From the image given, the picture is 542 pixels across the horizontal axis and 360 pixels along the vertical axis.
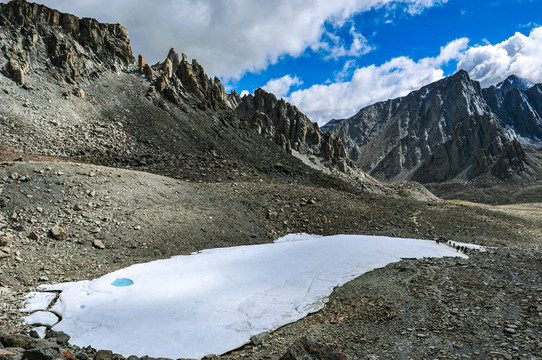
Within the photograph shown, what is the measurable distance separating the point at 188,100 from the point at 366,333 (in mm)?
48148

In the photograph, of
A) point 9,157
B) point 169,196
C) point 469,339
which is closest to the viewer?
point 469,339

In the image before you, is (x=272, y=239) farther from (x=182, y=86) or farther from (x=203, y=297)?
(x=182, y=86)

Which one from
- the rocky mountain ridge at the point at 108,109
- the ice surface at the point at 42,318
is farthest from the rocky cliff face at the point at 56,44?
the ice surface at the point at 42,318

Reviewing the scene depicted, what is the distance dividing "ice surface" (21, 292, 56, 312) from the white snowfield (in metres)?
0.37

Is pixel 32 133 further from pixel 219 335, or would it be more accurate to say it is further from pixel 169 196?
pixel 219 335

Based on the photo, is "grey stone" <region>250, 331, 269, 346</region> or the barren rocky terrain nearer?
"grey stone" <region>250, 331, 269, 346</region>

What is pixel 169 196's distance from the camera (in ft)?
73.2

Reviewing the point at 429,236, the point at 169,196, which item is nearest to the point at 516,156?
the point at 429,236

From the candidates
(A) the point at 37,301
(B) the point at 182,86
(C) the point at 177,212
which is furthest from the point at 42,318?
(B) the point at 182,86

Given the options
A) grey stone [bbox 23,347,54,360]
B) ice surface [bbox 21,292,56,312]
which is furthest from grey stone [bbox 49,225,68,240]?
grey stone [bbox 23,347,54,360]

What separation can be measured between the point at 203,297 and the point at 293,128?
125 m

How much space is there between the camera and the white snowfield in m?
9.05

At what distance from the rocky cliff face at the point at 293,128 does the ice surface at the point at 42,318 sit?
335ft

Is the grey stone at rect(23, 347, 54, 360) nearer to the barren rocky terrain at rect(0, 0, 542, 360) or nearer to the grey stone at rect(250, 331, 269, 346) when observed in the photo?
the barren rocky terrain at rect(0, 0, 542, 360)
